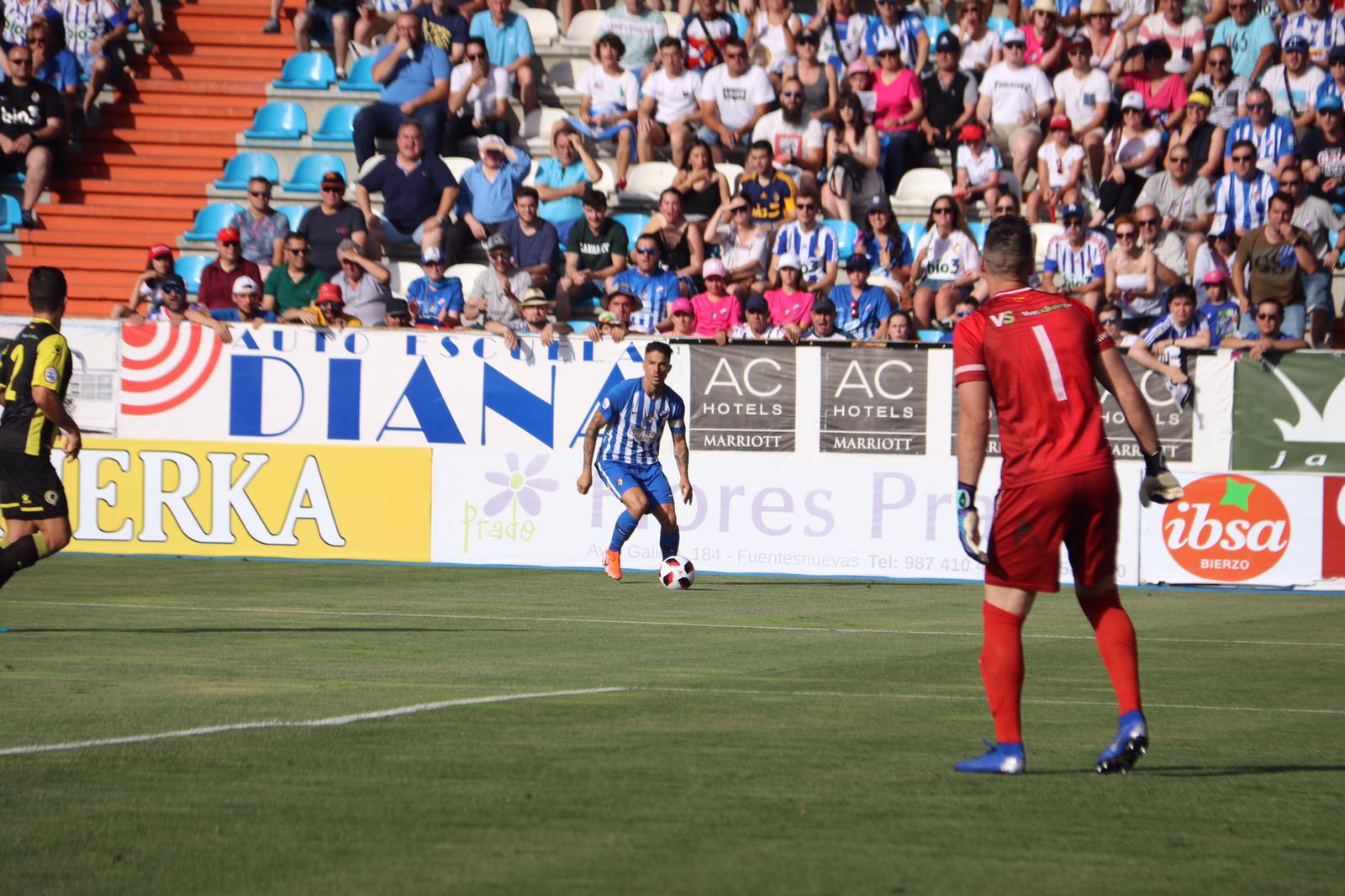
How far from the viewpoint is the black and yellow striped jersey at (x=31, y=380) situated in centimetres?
1124

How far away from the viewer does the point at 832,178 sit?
21.3m

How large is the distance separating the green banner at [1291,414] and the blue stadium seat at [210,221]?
41.7 ft

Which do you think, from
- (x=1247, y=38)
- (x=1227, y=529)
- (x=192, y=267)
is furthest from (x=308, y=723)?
(x=1247, y=38)

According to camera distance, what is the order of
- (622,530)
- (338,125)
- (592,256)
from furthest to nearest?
1. (338,125)
2. (592,256)
3. (622,530)

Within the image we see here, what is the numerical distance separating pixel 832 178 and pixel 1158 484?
14.8 meters

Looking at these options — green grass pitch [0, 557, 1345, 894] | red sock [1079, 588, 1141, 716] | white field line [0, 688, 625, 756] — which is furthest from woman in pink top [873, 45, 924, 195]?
red sock [1079, 588, 1141, 716]

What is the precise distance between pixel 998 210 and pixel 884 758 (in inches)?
562

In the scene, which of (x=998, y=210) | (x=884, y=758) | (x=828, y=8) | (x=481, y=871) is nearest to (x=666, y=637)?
(x=884, y=758)

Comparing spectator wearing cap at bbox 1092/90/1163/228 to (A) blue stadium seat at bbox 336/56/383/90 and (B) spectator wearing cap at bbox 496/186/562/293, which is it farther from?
(A) blue stadium seat at bbox 336/56/383/90

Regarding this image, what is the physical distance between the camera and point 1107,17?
75.0 ft

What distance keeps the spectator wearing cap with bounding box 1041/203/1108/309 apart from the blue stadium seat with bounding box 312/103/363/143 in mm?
9856

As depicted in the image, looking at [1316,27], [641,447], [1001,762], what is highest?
[1316,27]

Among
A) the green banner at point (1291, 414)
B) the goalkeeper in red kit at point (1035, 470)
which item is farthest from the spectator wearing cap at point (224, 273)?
the goalkeeper in red kit at point (1035, 470)

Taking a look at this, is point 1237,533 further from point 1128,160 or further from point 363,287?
point 363,287
